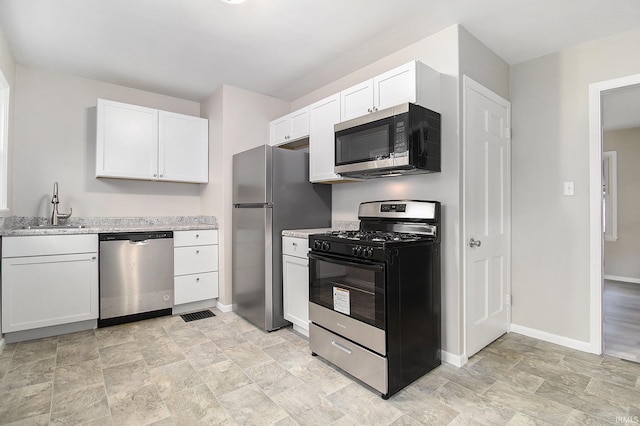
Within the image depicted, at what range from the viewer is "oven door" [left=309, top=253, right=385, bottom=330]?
6.30 feet

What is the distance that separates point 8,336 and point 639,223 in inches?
301

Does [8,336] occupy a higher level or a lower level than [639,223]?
lower

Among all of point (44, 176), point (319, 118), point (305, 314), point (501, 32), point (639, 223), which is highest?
point (501, 32)

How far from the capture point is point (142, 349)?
2.56m

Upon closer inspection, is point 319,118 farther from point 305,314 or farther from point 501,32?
point 305,314

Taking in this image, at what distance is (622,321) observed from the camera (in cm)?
312

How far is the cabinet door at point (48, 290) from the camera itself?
8.62 feet

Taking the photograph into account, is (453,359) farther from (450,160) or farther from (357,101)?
(357,101)

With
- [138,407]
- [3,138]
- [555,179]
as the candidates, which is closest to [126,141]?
[3,138]

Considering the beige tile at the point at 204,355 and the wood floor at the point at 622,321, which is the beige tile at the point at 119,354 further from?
the wood floor at the point at 622,321

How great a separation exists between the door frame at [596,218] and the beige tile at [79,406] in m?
3.40

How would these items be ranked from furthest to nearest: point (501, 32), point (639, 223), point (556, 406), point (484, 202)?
1. point (639, 223)
2. point (484, 202)
3. point (501, 32)
4. point (556, 406)

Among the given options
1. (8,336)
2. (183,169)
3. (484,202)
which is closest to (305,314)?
(484,202)

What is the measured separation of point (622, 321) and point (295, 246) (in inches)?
129
